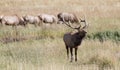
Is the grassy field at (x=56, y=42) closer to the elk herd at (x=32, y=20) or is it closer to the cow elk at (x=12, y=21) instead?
the cow elk at (x=12, y=21)

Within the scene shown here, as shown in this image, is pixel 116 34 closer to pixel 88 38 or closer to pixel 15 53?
pixel 88 38

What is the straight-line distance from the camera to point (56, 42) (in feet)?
57.0

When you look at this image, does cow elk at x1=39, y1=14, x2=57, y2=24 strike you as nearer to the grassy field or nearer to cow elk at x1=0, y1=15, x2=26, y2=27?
cow elk at x1=0, y1=15, x2=26, y2=27

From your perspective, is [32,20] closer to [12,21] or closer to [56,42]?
[12,21]

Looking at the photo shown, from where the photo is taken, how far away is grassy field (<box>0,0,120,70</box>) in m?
11.9

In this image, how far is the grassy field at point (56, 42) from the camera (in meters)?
11.9

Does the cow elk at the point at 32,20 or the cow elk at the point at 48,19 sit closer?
the cow elk at the point at 32,20

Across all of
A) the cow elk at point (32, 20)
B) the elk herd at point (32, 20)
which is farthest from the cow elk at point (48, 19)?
the cow elk at point (32, 20)

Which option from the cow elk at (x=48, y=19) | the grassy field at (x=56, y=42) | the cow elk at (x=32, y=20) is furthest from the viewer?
the cow elk at (x=48, y=19)

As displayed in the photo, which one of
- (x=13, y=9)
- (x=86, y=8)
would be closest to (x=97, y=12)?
(x=86, y=8)

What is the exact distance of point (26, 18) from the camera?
25.0 metres

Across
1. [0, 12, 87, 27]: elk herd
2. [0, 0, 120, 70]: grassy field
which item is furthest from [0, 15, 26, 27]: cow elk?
[0, 0, 120, 70]: grassy field

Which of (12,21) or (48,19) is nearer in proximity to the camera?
(12,21)

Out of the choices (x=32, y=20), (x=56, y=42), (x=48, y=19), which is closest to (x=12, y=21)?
(x=32, y=20)
